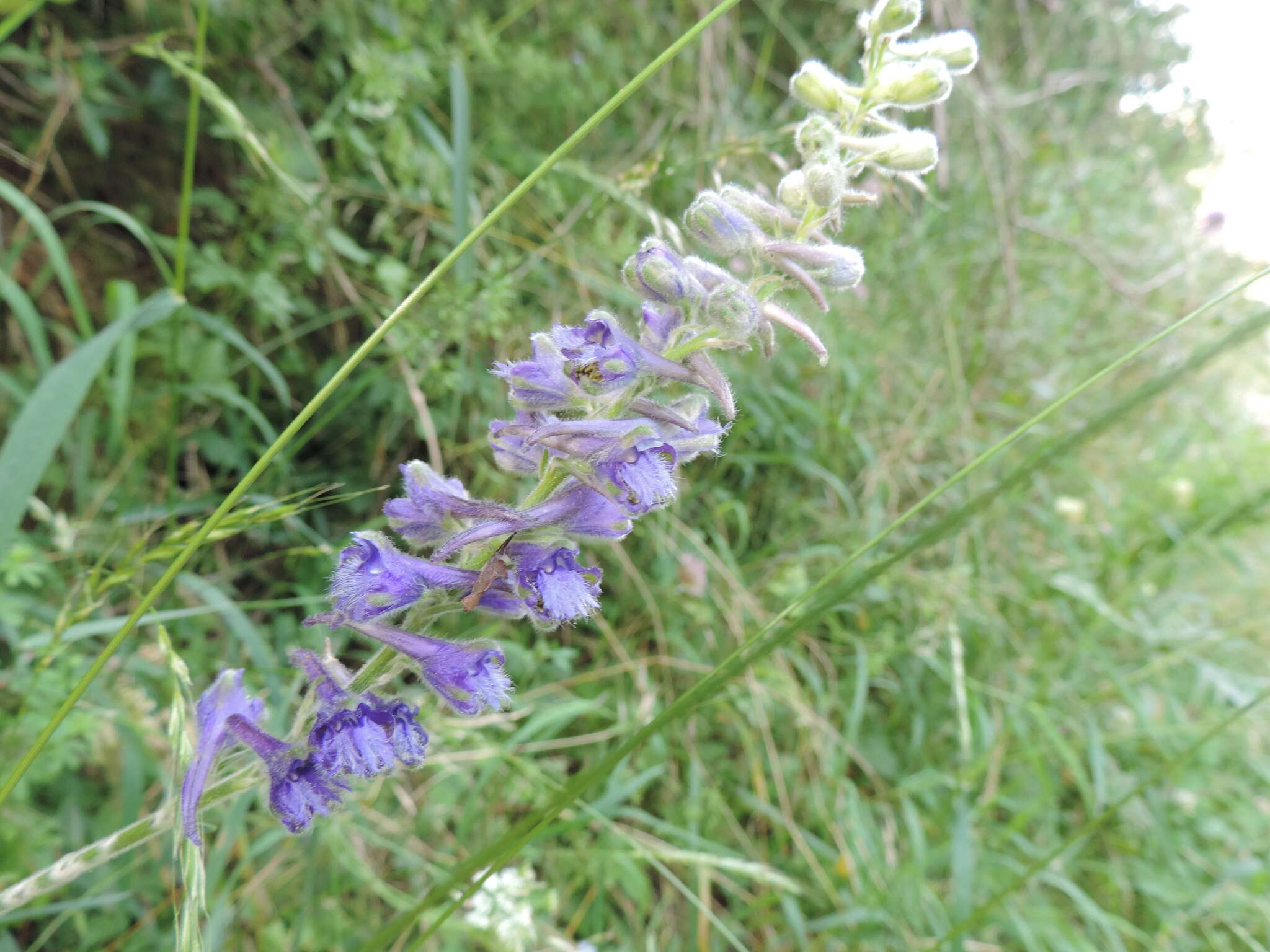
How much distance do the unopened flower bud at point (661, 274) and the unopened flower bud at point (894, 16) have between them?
1.70 ft

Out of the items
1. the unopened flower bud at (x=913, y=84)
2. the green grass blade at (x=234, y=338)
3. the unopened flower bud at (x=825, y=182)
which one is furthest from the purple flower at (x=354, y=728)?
the green grass blade at (x=234, y=338)

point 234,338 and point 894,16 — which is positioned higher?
point 234,338

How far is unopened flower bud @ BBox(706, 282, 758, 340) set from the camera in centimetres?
101

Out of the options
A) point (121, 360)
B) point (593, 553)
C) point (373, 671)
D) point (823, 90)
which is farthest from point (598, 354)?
point (593, 553)

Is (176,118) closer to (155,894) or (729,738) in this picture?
(155,894)

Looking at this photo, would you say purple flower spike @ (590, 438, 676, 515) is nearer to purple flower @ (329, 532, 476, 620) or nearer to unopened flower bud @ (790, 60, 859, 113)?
purple flower @ (329, 532, 476, 620)

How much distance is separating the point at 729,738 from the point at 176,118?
9.36ft

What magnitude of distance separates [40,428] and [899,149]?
1.68 metres

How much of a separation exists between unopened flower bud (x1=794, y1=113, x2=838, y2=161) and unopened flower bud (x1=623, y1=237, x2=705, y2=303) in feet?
0.85

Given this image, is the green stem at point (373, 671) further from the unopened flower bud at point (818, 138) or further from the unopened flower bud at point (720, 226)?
the unopened flower bud at point (818, 138)

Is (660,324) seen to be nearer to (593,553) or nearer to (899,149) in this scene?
(899,149)

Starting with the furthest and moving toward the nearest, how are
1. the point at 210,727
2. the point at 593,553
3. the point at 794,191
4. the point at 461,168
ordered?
the point at 593,553
the point at 461,168
the point at 794,191
the point at 210,727

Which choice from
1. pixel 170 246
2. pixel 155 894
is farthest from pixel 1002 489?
pixel 170 246

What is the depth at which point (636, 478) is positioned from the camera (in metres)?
1.00
